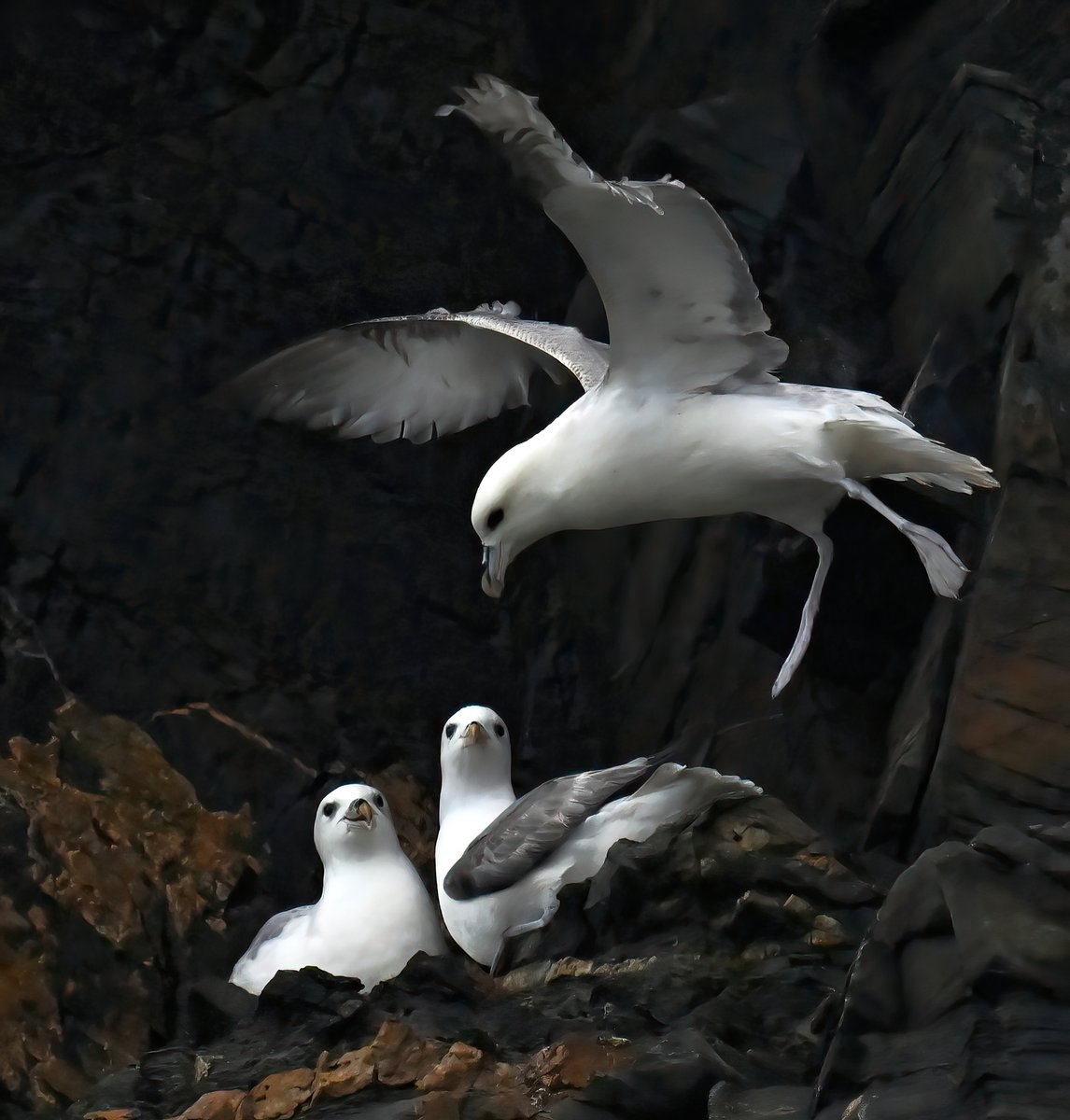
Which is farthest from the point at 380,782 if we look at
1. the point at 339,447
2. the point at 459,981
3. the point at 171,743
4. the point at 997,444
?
the point at 997,444

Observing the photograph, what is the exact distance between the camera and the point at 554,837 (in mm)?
5402

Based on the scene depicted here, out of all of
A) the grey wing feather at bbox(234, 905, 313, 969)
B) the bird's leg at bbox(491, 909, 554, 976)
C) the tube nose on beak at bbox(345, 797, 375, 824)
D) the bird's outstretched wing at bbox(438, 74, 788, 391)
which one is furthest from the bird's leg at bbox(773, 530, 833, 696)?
the grey wing feather at bbox(234, 905, 313, 969)

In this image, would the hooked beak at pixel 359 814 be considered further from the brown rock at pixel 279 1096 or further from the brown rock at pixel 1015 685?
the brown rock at pixel 1015 685

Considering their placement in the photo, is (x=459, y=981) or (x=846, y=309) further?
(x=846, y=309)

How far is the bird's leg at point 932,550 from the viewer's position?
5.32m

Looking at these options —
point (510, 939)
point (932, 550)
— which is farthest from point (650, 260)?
point (510, 939)

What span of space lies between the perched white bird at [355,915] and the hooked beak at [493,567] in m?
0.99

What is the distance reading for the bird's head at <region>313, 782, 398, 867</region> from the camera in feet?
19.5

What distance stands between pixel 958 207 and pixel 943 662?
158 cm

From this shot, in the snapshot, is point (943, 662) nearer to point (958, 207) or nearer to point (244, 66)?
point (958, 207)

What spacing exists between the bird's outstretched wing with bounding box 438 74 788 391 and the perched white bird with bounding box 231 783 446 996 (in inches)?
A: 71.9

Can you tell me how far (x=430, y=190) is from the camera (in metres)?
6.68

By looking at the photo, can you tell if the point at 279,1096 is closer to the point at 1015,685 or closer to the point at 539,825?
the point at 539,825

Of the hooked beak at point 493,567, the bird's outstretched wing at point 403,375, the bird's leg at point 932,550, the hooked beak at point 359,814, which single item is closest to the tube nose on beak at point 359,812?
the hooked beak at point 359,814
